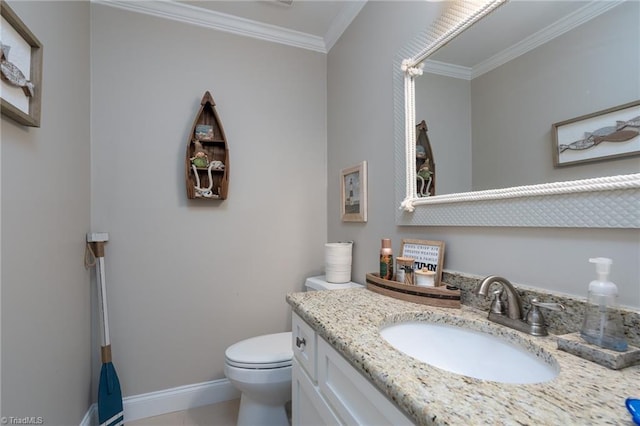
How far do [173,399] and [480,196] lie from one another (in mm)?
1978

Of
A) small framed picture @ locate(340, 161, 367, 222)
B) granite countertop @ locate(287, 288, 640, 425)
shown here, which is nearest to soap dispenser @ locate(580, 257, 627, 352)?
granite countertop @ locate(287, 288, 640, 425)

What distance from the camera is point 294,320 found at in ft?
3.75

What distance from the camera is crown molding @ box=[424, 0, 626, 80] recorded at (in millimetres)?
739

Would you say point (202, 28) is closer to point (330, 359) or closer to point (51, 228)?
point (51, 228)

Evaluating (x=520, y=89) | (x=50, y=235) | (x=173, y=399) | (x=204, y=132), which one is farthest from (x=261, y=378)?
(x=520, y=89)

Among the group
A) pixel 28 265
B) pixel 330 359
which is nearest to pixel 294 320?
pixel 330 359

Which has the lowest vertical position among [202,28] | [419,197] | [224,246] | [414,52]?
[224,246]

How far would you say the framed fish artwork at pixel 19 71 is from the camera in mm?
882

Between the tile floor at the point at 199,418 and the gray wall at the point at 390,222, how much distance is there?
1.10m

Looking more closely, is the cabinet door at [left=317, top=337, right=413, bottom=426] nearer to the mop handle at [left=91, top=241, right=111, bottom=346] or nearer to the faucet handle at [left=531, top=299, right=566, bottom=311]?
the faucet handle at [left=531, top=299, right=566, bottom=311]

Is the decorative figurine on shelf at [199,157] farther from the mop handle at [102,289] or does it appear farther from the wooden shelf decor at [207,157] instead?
the mop handle at [102,289]

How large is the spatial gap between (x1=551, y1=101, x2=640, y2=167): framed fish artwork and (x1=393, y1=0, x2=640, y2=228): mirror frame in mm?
62

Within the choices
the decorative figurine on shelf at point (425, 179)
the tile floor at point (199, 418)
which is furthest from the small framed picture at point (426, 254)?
the tile floor at point (199, 418)

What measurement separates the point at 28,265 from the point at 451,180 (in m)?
1.54
